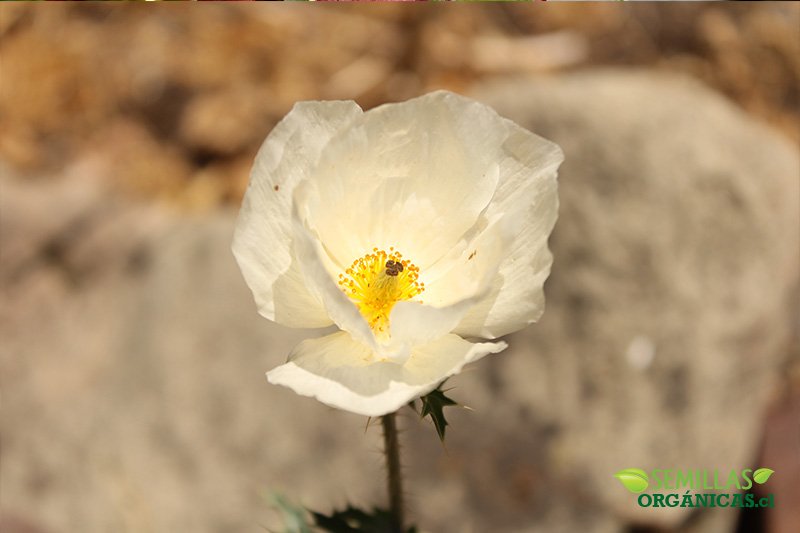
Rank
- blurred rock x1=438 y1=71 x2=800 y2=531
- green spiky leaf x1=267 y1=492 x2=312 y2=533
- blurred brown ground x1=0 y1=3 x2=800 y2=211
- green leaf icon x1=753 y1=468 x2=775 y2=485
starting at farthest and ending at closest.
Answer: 1. blurred brown ground x1=0 y1=3 x2=800 y2=211
2. blurred rock x1=438 y1=71 x2=800 y2=531
3. green leaf icon x1=753 y1=468 x2=775 y2=485
4. green spiky leaf x1=267 y1=492 x2=312 y2=533

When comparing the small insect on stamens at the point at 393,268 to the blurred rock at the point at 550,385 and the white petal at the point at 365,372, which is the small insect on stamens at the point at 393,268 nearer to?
the white petal at the point at 365,372

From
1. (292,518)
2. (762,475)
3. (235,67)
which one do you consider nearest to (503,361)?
(762,475)

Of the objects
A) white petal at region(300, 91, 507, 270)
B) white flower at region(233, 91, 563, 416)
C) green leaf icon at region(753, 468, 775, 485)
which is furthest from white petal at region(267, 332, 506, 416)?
green leaf icon at region(753, 468, 775, 485)

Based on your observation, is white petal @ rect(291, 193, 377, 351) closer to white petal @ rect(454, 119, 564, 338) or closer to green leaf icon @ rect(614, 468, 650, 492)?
white petal @ rect(454, 119, 564, 338)

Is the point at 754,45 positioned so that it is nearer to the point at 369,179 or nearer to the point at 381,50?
the point at 381,50

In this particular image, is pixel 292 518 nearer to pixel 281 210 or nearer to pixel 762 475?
pixel 281 210

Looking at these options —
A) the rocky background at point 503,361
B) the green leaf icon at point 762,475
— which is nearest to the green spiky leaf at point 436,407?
the rocky background at point 503,361
